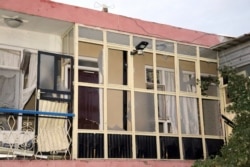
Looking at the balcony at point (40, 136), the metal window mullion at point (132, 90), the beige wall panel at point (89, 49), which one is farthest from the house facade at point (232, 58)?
the balcony at point (40, 136)

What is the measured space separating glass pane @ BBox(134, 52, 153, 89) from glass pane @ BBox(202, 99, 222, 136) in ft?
4.85

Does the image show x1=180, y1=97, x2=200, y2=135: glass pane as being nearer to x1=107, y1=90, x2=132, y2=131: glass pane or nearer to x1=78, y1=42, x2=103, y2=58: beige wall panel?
x1=107, y1=90, x2=132, y2=131: glass pane

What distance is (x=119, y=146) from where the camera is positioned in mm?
7637

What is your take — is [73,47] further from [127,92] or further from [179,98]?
[179,98]

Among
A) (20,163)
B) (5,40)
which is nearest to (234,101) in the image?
(20,163)

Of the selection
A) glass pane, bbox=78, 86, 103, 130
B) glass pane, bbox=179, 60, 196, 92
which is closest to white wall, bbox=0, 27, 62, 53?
glass pane, bbox=78, 86, 103, 130

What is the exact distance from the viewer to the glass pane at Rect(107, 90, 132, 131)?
7.81 m

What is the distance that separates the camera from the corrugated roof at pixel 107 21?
7.48 metres

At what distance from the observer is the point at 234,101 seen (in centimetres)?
773

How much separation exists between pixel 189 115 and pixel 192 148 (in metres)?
0.73

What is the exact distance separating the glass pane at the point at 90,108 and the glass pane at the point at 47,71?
585mm

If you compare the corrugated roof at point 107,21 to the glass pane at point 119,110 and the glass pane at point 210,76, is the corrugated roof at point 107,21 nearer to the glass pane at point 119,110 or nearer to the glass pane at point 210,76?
the glass pane at point 210,76

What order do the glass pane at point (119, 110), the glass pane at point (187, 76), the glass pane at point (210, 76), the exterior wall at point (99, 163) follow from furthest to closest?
the glass pane at point (210, 76)
the glass pane at point (187, 76)
the glass pane at point (119, 110)
the exterior wall at point (99, 163)

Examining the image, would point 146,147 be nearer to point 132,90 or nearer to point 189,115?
point 132,90
